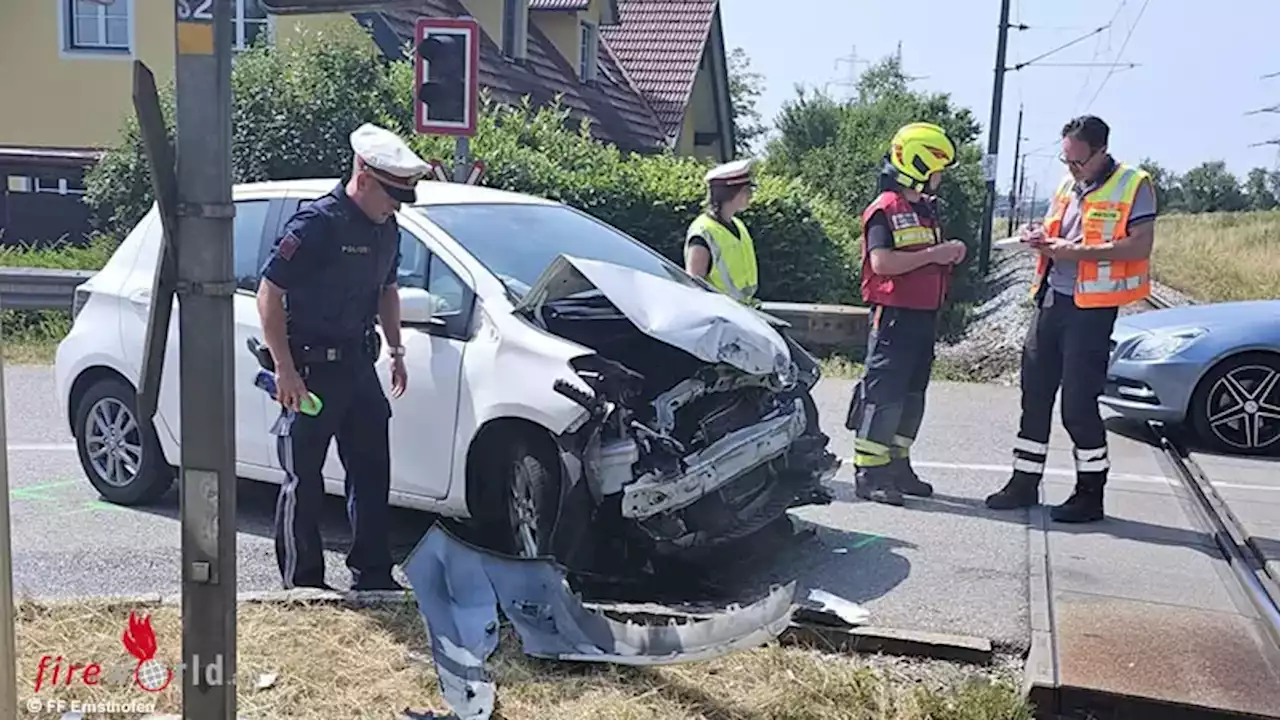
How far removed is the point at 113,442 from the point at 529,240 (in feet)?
8.17

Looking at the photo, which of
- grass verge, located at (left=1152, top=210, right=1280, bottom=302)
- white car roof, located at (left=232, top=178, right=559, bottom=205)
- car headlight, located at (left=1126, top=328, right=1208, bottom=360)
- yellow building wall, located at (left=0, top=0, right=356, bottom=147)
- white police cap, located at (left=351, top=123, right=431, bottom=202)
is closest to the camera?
white police cap, located at (left=351, top=123, right=431, bottom=202)

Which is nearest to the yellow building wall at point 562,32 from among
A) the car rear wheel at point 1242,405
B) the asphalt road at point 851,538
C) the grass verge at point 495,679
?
the asphalt road at point 851,538

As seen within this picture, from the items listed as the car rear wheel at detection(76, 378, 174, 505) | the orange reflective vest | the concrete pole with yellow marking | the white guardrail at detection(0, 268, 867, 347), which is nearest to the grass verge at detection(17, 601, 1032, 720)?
the concrete pole with yellow marking

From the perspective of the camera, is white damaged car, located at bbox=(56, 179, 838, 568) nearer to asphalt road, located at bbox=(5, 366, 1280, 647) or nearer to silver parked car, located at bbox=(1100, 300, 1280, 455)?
asphalt road, located at bbox=(5, 366, 1280, 647)

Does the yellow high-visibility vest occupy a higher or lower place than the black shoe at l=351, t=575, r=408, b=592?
higher

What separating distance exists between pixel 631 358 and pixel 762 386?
57cm

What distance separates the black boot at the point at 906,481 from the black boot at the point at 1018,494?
398 millimetres

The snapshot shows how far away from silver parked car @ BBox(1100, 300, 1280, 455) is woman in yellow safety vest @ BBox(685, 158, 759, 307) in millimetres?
3135

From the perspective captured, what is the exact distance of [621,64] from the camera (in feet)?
97.3

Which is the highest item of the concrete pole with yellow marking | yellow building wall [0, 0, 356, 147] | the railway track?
yellow building wall [0, 0, 356, 147]

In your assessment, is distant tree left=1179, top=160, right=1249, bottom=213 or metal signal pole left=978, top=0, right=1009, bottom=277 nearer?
metal signal pole left=978, top=0, right=1009, bottom=277

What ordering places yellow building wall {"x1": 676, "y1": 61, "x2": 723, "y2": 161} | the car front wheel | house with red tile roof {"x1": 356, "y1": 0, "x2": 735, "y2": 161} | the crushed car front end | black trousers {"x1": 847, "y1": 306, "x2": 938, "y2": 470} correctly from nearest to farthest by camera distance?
1. the crushed car front end
2. the car front wheel
3. black trousers {"x1": 847, "y1": 306, "x2": 938, "y2": 470}
4. house with red tile roof {"x1": 356, "y1": 0, "x2": 735, "y2": 161}
5. yellow building wall {"x1": 676, "y1": 61, "x2": 723, "y2": 161}

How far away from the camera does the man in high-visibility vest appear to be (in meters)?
6.29

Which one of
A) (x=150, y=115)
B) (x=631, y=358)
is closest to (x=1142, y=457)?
(x=631, y=358)
